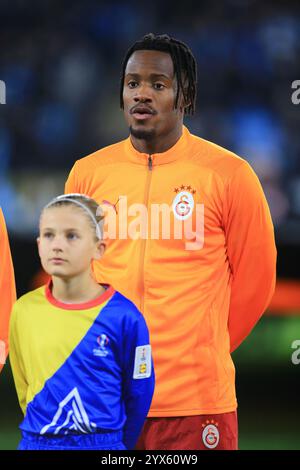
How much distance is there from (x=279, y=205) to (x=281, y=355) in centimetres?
154

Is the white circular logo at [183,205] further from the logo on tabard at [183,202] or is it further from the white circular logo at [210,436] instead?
the white circular logo at [210,436]

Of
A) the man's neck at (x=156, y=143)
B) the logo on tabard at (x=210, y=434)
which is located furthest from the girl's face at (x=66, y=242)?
the logo on tabard at (x=210, y=434)

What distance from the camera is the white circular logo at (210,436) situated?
10.3ft

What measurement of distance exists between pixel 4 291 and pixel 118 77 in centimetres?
379

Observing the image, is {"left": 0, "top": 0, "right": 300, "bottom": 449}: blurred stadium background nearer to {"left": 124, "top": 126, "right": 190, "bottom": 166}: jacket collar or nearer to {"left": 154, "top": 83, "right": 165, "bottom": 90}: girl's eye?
{"left": 124, "top": 126, "right": 190, "bottom": 166}: jacket collar

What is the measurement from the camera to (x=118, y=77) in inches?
271

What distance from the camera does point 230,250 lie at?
325cm

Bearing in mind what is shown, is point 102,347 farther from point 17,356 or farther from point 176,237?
point 176,237

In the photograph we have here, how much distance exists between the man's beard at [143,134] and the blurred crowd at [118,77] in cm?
344

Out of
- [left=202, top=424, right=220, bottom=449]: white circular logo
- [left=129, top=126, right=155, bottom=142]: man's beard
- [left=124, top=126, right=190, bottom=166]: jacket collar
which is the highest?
[left=129, top=126, right=155, bottom=142]: man's beard

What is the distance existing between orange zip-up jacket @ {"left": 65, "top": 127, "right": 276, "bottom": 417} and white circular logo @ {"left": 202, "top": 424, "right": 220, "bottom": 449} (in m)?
0.06

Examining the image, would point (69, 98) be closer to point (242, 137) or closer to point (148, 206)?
point (242, 137)

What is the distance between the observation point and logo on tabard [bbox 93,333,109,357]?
2.68 m

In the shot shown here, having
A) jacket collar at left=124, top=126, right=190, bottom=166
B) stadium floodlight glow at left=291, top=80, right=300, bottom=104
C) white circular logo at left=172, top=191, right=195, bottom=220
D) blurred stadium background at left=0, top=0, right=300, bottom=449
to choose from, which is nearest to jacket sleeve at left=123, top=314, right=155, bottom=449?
white circular logo at left=172, top=191, right=195, bottom=220
